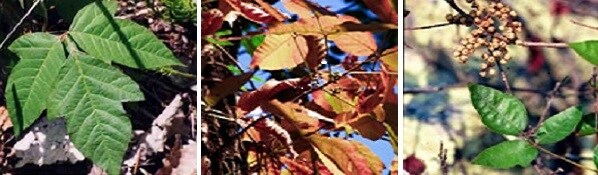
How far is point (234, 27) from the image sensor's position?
211 cm

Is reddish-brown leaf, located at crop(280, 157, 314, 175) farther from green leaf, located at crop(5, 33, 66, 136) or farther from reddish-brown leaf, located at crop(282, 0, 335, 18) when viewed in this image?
green leaf, located at crop(5, 33, 66, 136)

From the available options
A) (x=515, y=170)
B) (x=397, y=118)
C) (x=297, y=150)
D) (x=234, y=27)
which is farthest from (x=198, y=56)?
(x=515, y=170)

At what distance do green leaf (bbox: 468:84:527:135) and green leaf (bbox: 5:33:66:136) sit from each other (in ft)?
2.49

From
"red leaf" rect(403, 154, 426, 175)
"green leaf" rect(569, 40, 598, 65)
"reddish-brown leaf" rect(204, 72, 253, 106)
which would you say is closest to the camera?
"green leaf" rect(569, 40, 598, 65)

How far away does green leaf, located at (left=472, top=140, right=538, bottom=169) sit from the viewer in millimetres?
1923

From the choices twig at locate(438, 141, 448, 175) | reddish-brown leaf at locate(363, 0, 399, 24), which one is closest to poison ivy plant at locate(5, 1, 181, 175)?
reddish-brown leaf at locate(363, 0, 399, 24)

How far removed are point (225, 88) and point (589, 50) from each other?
65 cm

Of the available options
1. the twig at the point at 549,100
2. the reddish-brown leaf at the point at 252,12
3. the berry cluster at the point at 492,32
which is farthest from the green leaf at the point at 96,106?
the twig at the point at 549,100

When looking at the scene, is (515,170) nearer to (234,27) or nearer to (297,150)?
(297,150)

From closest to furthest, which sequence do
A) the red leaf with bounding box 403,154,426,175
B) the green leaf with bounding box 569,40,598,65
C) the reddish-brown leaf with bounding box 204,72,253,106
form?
1. the green leaf with bounding box 569,40,598,65
2. the red leaf with bounding box 403,154,426,175
3. the reddish-brown leaf with bounding box 204,72,253,106

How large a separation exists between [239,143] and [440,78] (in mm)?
391

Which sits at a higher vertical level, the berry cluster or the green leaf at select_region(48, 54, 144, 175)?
the berry cluster

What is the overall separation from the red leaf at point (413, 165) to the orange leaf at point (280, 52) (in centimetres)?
26

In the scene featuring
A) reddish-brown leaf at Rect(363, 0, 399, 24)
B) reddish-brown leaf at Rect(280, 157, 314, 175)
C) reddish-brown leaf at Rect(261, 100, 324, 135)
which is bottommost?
reddish-brown leaf at Rect(280, 157, 314, 175)
